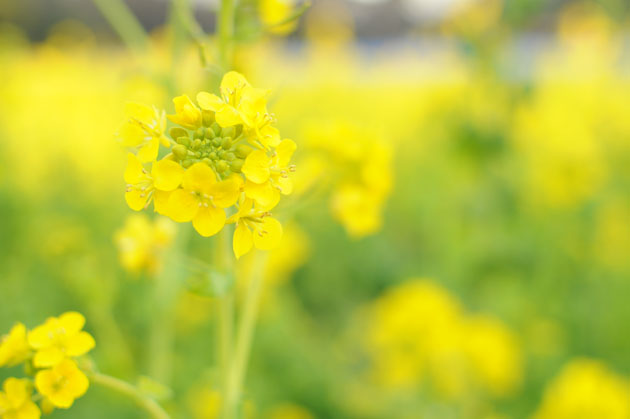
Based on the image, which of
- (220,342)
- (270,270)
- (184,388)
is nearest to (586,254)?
(270,270)

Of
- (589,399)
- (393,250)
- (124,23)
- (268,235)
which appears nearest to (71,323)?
(268,235)

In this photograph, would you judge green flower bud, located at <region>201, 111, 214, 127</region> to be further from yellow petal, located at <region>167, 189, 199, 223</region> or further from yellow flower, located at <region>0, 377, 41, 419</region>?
yellow flower, located at <region>0, 377, 41, 419</region>

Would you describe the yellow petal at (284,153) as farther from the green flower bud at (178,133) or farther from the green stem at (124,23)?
the green stem at (124,23)

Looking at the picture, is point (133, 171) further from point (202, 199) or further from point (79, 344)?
point (79, 344)

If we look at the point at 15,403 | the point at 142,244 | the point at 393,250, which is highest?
the point at 393,250

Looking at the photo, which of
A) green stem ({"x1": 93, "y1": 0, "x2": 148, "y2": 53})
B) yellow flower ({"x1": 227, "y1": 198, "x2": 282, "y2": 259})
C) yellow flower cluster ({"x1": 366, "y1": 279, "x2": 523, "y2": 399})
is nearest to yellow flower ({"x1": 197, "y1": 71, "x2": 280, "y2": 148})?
yellow flower ({"x1": 227, "y1": 198, "x2": 282, "y2": 259})

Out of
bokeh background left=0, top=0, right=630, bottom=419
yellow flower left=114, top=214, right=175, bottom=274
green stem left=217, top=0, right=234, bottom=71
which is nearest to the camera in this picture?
green stem left=217, top=0, right=234, bottom=71
